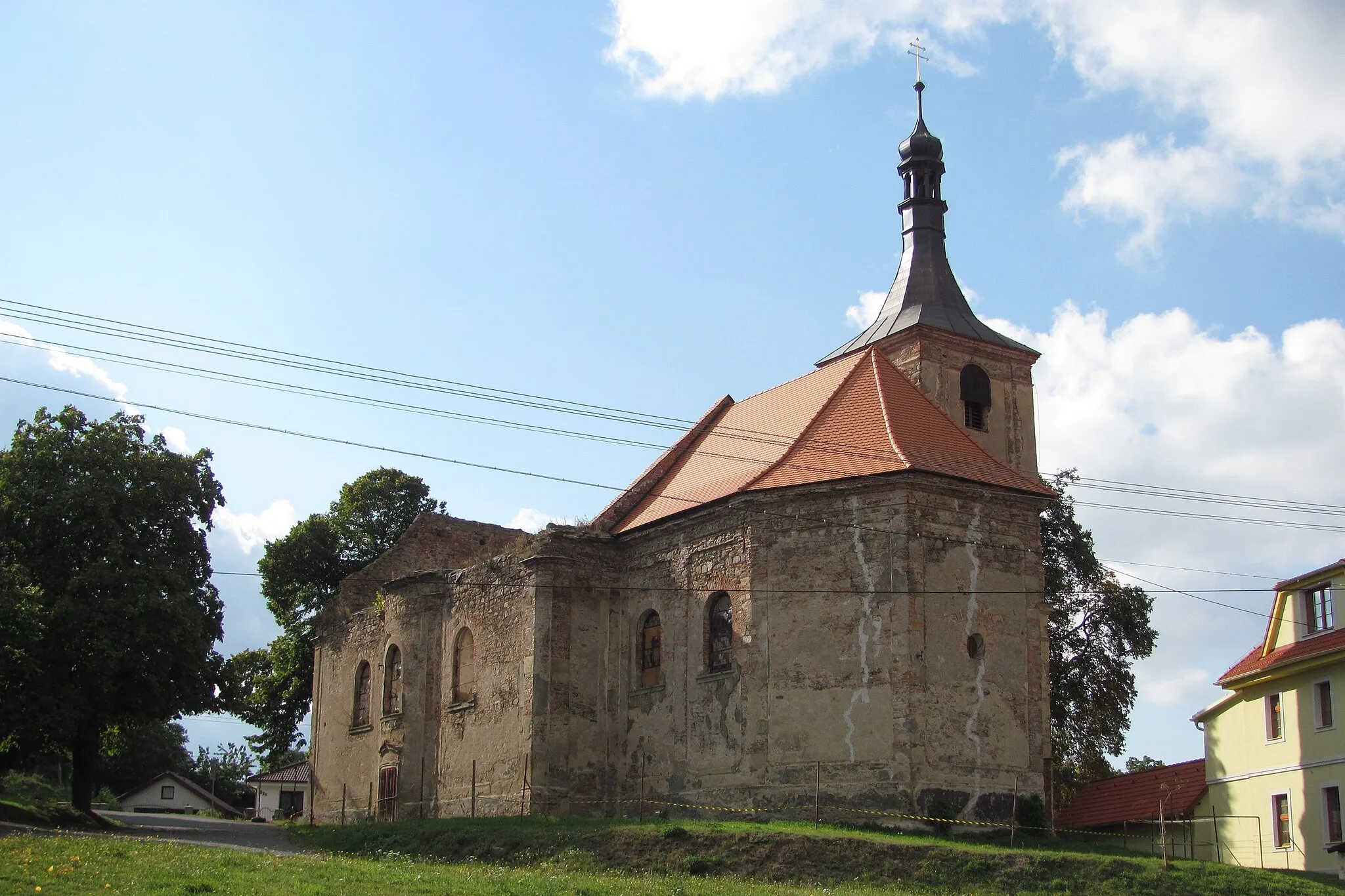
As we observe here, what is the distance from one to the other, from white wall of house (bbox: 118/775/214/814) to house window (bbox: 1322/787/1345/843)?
45193mm

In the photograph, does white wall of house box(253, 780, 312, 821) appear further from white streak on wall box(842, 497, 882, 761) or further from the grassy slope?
white streak on wall box(842, 497, 882, 761)

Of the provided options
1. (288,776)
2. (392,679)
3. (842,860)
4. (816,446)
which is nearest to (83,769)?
(392,679)

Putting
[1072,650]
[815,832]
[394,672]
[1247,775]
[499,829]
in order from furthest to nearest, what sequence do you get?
[1072,650] → [394,672] → [1247,775] → [499,829] → [815,832]

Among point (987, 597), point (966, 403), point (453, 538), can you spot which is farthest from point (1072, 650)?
point (453, 538)

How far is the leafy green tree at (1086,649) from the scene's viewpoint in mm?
37750

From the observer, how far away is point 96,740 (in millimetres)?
30875

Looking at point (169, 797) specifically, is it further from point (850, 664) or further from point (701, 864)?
point (701, 864)

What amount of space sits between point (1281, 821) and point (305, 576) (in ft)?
103

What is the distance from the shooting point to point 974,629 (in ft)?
84.6

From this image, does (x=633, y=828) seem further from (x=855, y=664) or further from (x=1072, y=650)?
(x=1072, y=650)

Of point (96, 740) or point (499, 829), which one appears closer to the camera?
point (499, 829)

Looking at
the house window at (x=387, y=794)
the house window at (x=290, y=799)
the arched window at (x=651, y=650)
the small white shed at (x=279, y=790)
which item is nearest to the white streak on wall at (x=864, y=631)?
the arched window at (x=651, y=650)

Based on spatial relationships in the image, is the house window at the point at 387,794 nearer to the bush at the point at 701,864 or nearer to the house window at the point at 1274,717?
the bush at the point at 701,864

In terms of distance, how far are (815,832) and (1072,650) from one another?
18301 mm
